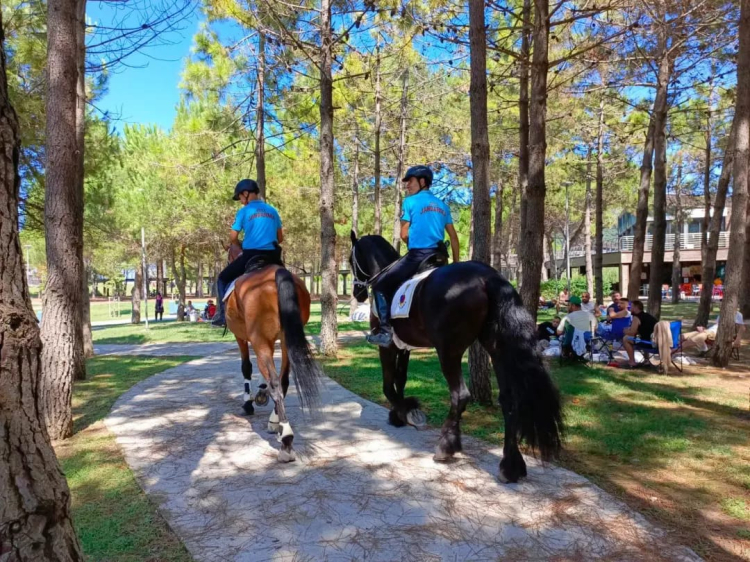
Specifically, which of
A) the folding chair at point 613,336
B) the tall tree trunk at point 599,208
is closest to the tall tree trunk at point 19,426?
the folding chair at point 613,336

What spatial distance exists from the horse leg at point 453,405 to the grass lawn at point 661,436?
2.60 ft

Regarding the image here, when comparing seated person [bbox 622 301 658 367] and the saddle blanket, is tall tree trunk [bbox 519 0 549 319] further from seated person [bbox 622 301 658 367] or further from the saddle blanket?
seated person [bbox 622 301 658 367]

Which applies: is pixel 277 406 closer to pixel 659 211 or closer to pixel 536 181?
pixel 536 181

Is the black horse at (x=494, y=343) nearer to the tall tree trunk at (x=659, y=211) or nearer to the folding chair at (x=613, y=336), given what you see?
the folding chair at (x=613, y=336)

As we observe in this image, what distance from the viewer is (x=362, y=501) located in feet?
11.5

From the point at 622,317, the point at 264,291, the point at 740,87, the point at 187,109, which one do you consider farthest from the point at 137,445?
the point at 187,109

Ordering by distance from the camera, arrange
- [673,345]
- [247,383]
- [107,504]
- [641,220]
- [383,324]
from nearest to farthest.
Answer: [107,504] < [383,324] < [247,383] < [673,345] < [641,220]

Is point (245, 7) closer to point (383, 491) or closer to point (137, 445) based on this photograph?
point (137, 445)

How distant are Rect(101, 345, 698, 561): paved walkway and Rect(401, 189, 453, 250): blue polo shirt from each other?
1.94 metres

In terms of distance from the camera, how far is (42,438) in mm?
1945

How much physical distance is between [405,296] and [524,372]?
131cm

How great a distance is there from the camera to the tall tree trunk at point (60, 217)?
16.8 ft

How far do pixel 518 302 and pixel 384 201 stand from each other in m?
25.5

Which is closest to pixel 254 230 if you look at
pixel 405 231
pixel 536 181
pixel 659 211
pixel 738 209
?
pixel 405 231
